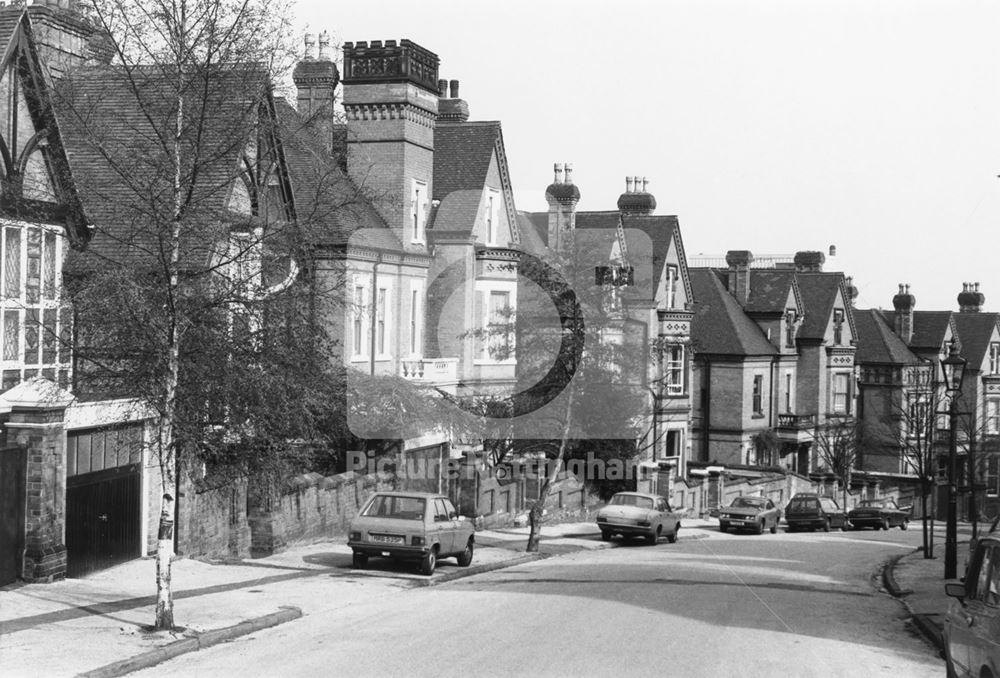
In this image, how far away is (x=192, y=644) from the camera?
48.7ft

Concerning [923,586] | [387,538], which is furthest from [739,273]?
[387,538]

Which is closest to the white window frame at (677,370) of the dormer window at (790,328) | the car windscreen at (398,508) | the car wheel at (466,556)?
the dormer window at (790,328)

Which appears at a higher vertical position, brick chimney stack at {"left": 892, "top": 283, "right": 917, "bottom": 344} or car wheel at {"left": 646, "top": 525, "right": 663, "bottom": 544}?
brick chimney stack at {"left": 892, "top": 283, "right": 917, "bottom": 344}

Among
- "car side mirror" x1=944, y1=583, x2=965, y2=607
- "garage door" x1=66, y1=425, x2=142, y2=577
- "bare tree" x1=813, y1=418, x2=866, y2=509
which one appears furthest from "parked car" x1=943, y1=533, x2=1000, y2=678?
"bare tree" x1=813, y1=418, x2=866, y2=509

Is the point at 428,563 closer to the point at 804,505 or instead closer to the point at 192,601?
the point at 192,601

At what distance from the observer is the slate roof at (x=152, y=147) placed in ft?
50.0

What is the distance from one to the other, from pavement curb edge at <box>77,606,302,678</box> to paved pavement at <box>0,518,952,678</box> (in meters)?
0.01

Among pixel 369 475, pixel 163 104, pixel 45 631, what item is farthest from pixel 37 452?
pixel 369 475

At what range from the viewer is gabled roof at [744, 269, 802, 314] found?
62.0 meters

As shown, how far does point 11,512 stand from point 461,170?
979 inches

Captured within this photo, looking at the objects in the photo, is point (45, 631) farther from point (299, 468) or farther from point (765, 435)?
point (765, 435)

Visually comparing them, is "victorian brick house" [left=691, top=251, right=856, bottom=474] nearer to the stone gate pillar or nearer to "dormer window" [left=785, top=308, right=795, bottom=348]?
"dormer window" [left=785, top=308, right=795, bottom=348]

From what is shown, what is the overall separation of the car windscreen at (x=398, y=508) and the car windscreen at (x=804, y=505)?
90.6 feet

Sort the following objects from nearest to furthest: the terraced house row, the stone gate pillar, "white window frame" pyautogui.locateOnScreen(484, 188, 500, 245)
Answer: the terraced house row, the stone gate pillar, "white window frame" pyautogui.locateOnScreen(484, 188, 500, 245)
